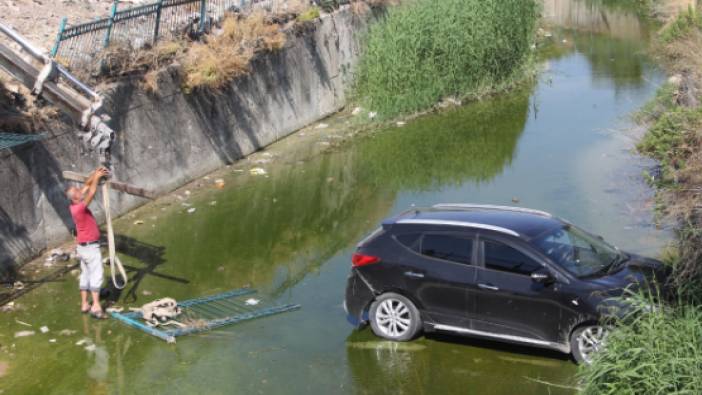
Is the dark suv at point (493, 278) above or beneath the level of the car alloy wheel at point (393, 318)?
above

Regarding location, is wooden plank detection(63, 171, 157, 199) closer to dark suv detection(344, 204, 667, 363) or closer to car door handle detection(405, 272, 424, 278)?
dark suv detection(344, 204, 667, 363)

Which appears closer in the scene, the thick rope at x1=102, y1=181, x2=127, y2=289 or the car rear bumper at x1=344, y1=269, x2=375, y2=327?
the car rear bumper at x1=344, y1=269, x2=375, y2=327

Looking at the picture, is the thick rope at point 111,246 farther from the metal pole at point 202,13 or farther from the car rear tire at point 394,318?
the metal pole at point 202,13

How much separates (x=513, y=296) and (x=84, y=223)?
18.8 ft

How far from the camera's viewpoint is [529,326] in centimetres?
1012

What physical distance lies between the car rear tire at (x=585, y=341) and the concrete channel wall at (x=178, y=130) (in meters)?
8.48

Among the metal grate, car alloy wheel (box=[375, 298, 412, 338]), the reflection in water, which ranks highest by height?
the metal grate

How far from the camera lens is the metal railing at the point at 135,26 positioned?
1662cm

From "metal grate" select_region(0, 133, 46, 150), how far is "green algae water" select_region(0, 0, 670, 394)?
7.03 feet

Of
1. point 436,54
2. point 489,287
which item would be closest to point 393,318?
point 489,287

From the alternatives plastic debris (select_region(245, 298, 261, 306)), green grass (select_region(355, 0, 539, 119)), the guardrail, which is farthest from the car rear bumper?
green grass (select_region(355, 0, 539, 119))

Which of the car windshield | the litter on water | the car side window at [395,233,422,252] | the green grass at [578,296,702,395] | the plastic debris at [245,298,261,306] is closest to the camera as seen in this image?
the green grass at [578,296,702,395]

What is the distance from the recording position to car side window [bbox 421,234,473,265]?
34.9 feet

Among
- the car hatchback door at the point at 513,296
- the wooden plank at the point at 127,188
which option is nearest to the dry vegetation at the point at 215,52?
the wooden plank at the point at 127,188
